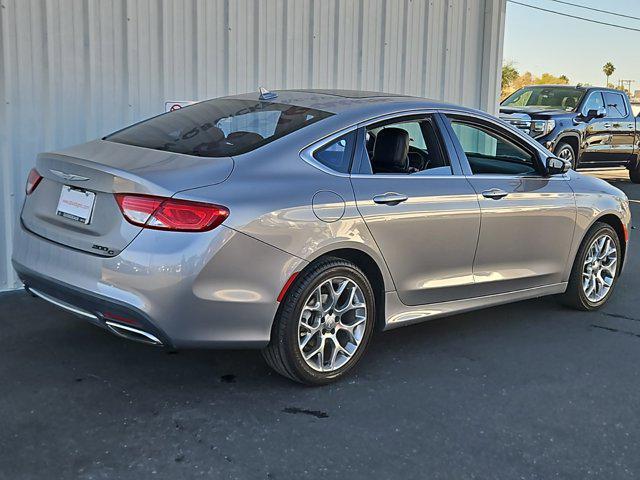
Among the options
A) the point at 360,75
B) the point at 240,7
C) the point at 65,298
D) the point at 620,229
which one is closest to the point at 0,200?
the point at 65,298

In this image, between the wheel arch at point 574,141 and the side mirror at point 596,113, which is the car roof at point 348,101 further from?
the side mirror at point 596,113

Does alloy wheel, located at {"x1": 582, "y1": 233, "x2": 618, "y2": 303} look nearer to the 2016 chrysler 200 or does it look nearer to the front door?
the front door

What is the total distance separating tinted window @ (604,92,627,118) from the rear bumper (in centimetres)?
1285

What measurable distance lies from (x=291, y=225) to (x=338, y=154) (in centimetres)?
62

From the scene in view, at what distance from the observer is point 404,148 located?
4.82m

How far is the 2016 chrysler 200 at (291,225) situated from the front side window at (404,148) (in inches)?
0.5

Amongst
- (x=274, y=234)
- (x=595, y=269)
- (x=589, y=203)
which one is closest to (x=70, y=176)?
(x=274, y=234)

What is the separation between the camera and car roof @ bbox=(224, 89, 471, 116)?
463 centimetres

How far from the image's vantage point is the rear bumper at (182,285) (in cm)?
366

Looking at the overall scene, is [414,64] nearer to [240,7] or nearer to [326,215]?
[240,7]

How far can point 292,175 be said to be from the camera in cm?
408

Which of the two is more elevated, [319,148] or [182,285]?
[319,148]

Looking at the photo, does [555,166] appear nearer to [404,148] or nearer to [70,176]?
[404,148]

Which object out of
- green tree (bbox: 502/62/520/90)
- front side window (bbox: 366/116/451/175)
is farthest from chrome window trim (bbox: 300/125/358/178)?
green tree (bbox: 502/62/520/90)
